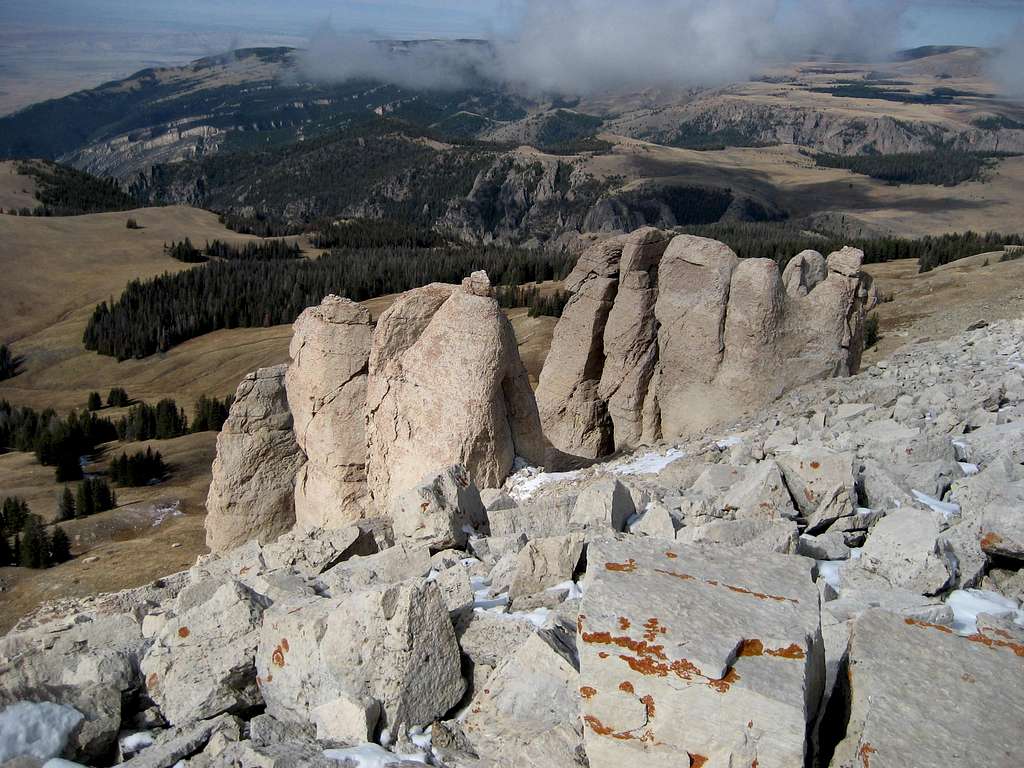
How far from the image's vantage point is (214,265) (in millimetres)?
137000

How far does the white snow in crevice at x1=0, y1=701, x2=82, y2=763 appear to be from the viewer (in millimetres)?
6023

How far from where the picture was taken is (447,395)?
53.2ft

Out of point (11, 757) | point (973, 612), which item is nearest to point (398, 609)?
point (11, 757)

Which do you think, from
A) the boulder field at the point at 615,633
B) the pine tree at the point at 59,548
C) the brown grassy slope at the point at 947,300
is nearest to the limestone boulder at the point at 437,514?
the boulder field at the point at 615,633

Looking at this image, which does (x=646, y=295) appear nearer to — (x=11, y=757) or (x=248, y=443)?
(x=248, y=443)

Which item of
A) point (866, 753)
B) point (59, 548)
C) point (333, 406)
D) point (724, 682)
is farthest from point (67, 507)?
point (866, 753)

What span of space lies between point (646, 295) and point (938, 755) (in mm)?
22956

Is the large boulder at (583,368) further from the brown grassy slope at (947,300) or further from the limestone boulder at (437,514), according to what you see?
the brown grassy slope at (947,300)

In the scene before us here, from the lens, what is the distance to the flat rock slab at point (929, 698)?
4.59 meters

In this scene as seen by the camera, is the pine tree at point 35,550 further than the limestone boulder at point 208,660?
Yes

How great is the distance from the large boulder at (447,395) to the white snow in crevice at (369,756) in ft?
31.4

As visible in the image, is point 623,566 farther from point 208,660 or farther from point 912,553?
point 208,660

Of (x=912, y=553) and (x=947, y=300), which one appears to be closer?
(x=912, y=553)

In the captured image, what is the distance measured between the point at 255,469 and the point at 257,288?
366ft
